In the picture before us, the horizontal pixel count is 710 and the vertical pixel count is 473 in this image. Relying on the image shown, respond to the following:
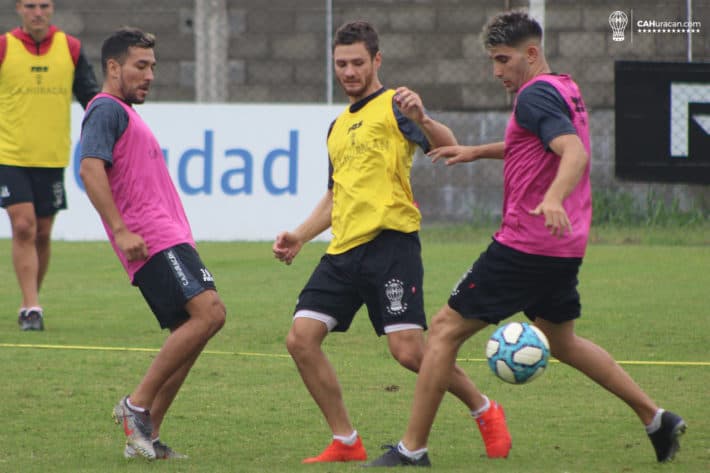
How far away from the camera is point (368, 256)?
596 cm

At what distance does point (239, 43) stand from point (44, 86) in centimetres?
864

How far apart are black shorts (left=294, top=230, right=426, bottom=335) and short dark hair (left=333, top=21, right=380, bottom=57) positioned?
0.82 meters

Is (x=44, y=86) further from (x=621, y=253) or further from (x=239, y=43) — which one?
(x=239, y=43)

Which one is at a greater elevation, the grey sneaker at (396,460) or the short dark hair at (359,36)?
the short dark hair at (359,36)

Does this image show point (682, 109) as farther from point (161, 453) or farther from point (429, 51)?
point (161, 453)

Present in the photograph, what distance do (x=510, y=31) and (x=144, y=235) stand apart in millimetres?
1768

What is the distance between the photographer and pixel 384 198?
5.96 m

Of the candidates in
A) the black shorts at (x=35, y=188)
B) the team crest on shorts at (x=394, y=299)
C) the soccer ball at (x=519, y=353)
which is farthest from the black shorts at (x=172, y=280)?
the black shorts at (x=35, y=188)

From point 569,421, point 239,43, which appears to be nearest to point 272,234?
point 239,43

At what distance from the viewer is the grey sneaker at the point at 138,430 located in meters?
5.78

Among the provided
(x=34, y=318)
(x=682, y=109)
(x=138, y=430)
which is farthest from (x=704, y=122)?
(x=138, y=430)

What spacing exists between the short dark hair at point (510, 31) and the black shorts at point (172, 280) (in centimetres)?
157

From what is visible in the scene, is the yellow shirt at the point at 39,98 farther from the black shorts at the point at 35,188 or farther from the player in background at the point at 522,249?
the player in background at the point at 522,249

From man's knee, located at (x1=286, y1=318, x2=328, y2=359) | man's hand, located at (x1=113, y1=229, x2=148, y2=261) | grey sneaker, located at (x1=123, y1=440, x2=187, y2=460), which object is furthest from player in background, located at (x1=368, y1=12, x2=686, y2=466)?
man's hand, located at (x1=113, y1=229, x2=148, y2=261)
